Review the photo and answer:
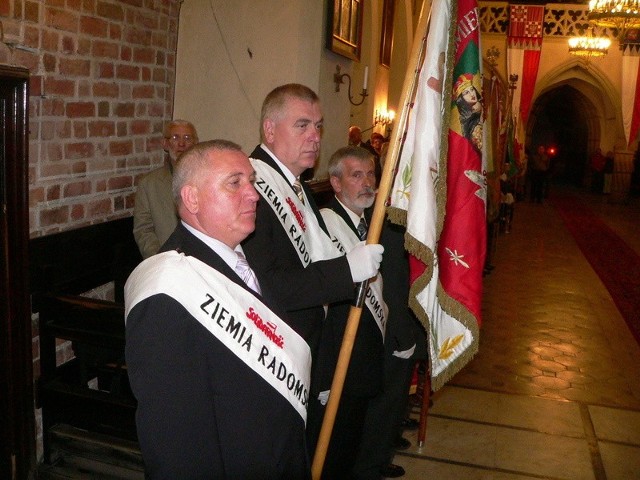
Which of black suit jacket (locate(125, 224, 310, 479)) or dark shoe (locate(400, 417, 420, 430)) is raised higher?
black suit jacket (locate(125, 224, 310, 479))

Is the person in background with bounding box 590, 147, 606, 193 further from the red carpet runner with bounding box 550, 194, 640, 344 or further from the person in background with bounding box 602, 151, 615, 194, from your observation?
the red carpet runner with bounding box 550, 194, 640, 344

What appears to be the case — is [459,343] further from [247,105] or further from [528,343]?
[528,343]

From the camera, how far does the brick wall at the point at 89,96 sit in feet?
9.59

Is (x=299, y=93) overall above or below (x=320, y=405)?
above

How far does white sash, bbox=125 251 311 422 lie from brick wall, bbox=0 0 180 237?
1.44 metres

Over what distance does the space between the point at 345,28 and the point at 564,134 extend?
2842 cm

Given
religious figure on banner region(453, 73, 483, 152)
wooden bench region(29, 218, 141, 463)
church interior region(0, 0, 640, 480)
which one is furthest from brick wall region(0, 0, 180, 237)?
religious figure on banner region(453, 73, 483, 152)

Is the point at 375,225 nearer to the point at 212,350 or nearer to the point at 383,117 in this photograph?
the point at 212,350

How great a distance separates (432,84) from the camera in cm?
256

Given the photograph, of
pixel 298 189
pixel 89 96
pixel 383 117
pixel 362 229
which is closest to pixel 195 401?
pixel 298 189

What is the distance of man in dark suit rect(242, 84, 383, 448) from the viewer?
2.40 m

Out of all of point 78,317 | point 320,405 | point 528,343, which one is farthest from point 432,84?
point 528,343

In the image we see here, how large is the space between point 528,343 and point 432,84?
14.4ft

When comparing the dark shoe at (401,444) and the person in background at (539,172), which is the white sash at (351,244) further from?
the person in background at (539,172)
